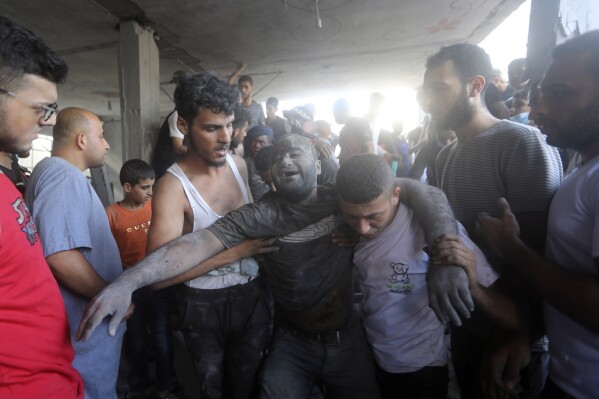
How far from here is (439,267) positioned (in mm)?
1521

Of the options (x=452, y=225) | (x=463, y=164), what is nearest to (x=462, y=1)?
(x=463, y=164)

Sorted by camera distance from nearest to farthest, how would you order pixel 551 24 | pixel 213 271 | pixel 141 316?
pixel 213 271 < pixel 551 24 < pixel 141 316

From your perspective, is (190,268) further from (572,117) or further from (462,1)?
(462,1)

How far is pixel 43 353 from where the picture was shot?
134 centimetres

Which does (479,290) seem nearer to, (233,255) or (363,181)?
(363,181)

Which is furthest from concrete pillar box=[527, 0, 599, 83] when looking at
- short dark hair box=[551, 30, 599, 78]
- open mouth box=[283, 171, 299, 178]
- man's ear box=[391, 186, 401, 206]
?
open mouth box=[283, 171, 299, 178]

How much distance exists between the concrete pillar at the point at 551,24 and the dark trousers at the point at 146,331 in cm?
405

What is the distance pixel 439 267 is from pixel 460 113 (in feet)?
3.71

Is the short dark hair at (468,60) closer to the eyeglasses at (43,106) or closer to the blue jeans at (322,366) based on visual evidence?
the blue jeans at (322,366)

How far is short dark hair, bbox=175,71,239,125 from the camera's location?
2150 mm

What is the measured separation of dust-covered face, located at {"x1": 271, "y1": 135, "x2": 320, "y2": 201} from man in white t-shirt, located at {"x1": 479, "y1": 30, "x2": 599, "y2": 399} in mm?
1060

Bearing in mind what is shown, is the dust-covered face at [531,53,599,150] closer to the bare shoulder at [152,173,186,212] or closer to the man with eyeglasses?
the bare shoulder at [152,173,186,212]

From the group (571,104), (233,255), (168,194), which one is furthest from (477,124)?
(168,194)

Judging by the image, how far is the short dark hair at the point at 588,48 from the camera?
1.43 metres
